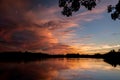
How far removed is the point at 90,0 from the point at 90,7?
0.42 meters

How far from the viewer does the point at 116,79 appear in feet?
139

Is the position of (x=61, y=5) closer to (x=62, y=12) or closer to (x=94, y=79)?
(x=62, y=12)

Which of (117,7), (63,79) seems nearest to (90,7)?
(117,7)

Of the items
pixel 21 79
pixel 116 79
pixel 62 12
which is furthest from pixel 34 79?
pixel 62 12

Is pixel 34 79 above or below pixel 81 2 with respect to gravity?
below

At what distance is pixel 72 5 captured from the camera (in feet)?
47.3

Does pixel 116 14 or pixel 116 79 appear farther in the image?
pixel 116 79

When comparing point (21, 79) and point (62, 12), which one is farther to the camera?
point (21, 79)

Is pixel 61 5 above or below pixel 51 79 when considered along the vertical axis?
above

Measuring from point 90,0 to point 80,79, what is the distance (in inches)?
1151

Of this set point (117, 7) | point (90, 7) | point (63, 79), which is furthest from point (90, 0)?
point (63, 79)

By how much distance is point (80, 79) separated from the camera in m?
42.0

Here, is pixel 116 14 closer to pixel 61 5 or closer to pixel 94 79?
pixel 61 5

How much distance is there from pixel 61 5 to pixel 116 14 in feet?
11.7
